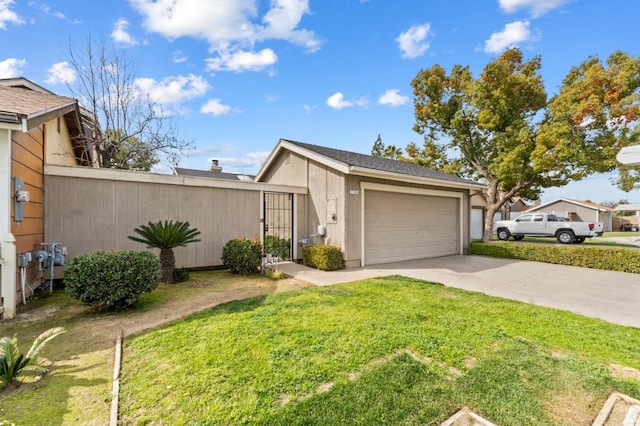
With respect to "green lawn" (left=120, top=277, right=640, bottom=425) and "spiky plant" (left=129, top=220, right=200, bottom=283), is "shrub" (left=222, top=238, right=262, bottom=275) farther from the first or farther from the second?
"green lawn" (left=120, top=277, right=640, bottom=425)

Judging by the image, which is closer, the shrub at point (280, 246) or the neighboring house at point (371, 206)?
the neighboring house at point (371, 206)

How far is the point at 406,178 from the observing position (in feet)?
30.2

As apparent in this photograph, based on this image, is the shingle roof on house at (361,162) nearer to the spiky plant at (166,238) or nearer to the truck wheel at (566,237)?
the spiky plant at (166,238)

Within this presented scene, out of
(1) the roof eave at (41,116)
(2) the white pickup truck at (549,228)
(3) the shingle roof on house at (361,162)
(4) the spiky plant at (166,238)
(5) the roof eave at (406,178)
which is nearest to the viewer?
(1) the roof eave at (41,116)

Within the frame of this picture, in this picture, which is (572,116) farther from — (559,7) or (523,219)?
(559,7)

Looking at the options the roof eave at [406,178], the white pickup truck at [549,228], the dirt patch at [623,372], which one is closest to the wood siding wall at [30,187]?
the roof eave at [406,178]

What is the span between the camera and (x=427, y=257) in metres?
10.6

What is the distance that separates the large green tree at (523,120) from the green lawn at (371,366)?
1288 cm

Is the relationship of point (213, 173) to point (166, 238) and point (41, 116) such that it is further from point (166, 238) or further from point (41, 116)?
point (41, 116)

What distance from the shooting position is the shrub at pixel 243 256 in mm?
7062

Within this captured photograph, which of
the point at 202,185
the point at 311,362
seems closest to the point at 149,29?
the point at 202,185

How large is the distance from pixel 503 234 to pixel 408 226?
12.1 meters

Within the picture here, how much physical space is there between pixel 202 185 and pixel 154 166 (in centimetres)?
815

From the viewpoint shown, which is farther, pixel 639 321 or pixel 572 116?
pixel 572 116
